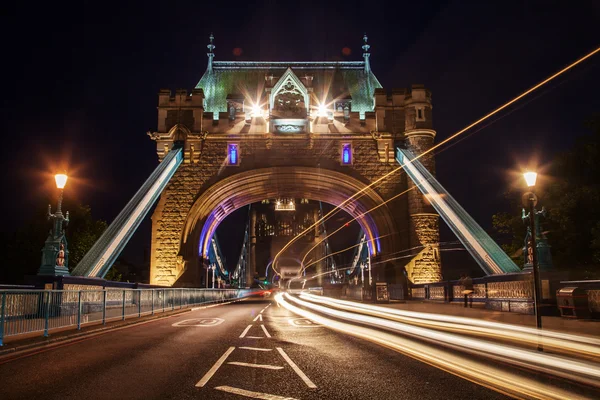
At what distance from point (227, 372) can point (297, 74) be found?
39.5m

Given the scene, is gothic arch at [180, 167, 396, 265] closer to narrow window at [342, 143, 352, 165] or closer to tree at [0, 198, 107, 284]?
narrow window at [342, 143, 352, 165]

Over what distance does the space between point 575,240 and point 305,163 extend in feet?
59.9

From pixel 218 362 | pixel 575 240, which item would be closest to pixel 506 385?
pixel 218 362

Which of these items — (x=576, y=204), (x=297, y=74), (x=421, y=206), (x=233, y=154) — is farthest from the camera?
(x=297, y=74)

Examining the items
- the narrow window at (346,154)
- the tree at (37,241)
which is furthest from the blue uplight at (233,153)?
the tree at (37,241)

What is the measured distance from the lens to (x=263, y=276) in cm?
12581

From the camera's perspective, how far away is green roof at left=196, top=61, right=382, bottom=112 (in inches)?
1623

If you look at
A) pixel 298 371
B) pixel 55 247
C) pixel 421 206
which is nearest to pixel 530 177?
pixel 298 371

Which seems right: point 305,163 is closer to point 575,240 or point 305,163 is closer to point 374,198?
point 374,198

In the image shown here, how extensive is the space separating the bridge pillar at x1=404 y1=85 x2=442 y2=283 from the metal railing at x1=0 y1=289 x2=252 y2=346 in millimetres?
18855

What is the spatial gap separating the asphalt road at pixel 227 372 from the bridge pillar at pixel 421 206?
79.9 ft

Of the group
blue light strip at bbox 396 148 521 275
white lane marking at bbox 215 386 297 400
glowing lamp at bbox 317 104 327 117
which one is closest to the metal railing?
white lane marking at bbox 215 386 297 400

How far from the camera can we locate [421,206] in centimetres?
3444

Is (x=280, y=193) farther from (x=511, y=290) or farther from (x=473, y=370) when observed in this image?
(x=473, y=370)
